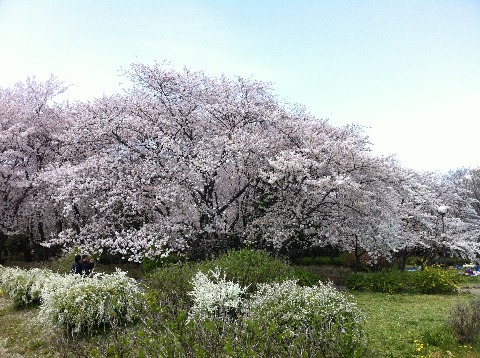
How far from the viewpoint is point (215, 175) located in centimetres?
1438

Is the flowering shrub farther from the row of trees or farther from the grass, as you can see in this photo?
the row of trees

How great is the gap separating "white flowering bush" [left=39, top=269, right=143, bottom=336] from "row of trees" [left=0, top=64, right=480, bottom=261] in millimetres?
4475


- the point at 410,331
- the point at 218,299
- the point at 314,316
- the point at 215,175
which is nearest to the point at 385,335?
the point at 410,331

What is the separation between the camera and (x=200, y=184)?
13.9m

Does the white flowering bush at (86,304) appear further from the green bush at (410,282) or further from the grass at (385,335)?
the green bush at (410,282)

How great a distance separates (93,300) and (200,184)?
22.1 ft

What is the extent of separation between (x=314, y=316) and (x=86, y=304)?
4.64 m

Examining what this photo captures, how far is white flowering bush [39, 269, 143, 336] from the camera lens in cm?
752

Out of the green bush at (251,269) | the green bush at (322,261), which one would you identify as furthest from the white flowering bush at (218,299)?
the green bush at (322,261)

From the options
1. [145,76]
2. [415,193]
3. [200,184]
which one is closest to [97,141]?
[145,76]

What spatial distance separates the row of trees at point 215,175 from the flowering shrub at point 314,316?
18.9 ft

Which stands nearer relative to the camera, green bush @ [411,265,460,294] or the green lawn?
the green lawn

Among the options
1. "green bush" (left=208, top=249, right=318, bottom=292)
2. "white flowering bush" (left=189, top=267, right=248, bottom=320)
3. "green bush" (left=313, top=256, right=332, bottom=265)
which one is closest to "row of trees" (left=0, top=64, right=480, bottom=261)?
"green bush" (left=208, top=249, right=318, bottom=292)

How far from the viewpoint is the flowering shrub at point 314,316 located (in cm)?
491
